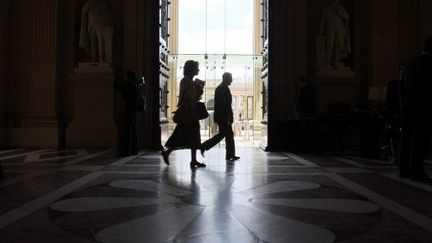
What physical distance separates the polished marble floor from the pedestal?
3584 millimetres

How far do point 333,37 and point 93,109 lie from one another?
542 centimetres

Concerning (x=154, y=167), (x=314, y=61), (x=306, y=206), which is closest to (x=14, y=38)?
(x=154, y=167)

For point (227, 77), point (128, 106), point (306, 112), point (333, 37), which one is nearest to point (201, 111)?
point (227, 77)

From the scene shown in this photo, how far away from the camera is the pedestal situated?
32.0 feet

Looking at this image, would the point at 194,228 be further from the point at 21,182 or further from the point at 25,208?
the point at 21,182

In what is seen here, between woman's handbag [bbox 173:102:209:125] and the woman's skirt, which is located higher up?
woman's handbag [bbox 173:102:209:125]

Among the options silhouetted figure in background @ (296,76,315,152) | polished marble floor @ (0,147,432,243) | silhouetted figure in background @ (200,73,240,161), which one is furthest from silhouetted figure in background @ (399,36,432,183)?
silhouetted figure in background @ (296,76,315,152)

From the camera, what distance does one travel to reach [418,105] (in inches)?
190

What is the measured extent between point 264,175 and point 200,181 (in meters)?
0.93

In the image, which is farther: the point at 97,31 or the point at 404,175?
the point at 97,31

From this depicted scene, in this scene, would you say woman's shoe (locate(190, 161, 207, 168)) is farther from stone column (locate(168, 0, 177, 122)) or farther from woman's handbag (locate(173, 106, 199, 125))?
stone column (locate(168, 0, 177, 122))

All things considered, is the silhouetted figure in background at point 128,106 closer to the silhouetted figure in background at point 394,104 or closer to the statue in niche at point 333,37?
the silhouetted figure in background at point 394,104

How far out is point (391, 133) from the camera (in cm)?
670

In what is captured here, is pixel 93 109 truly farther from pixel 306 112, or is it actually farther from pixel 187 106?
pixel 306 112
